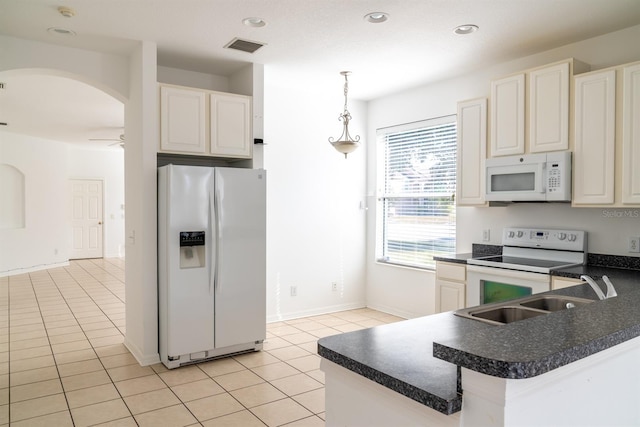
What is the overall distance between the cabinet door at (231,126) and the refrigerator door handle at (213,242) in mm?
573

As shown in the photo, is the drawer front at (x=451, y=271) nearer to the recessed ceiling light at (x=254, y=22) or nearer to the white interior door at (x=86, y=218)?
the recessed ceiling light at (x=254, y=22)

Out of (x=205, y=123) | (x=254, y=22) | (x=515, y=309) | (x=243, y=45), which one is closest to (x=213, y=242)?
(x=205, y=123)

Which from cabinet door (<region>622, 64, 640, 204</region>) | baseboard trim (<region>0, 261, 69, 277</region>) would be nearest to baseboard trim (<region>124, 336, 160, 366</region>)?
cabinet door (<region>622, 64, 640, 204</region>)

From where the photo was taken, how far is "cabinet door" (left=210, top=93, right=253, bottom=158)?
13.5 ft

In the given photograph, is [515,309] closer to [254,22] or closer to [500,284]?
[500,284]

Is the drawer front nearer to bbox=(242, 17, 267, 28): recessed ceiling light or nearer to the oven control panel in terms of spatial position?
the oven control panel

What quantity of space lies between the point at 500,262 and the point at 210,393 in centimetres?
254

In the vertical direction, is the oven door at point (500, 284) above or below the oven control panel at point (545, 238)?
below

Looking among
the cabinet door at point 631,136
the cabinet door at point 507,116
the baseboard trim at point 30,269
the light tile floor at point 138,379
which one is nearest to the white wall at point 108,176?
the baseboard trim at point 30,269

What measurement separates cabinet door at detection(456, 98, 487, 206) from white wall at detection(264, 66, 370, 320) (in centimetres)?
145

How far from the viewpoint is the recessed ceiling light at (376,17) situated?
3.10m

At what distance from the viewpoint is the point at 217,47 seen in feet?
12.6

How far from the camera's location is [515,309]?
2.11 meters

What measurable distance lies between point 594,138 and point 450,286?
1.68 meters
